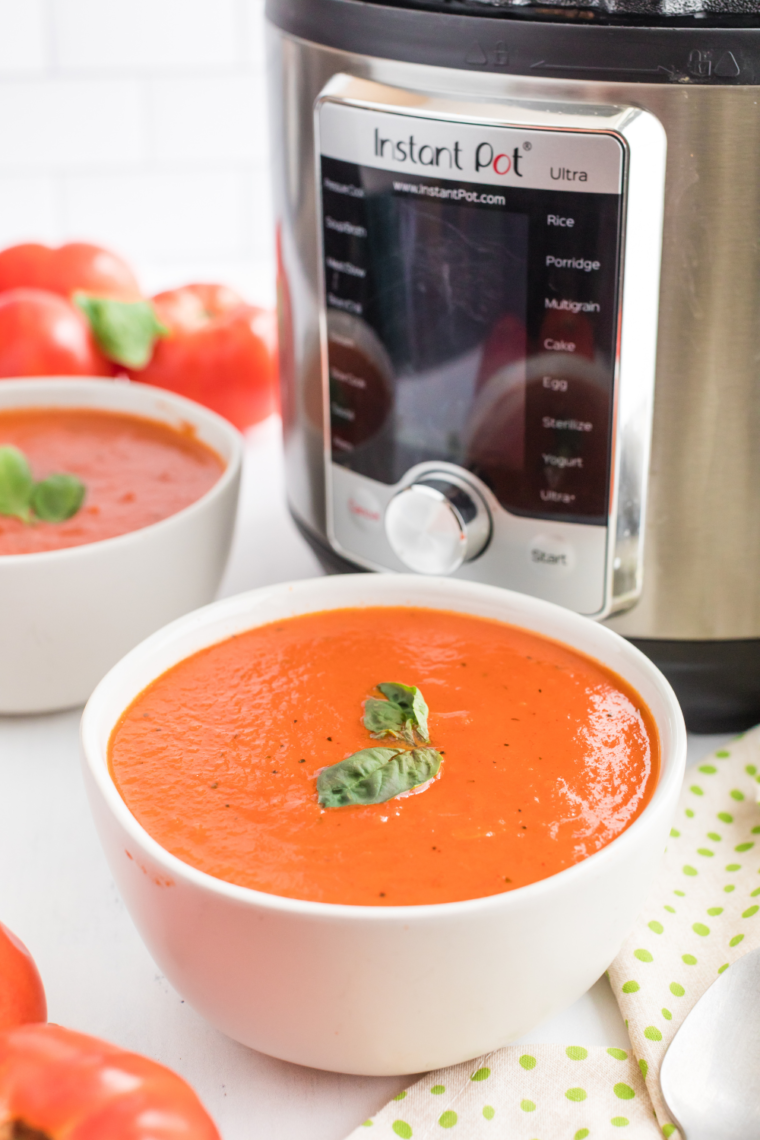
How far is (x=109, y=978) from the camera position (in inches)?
25.4

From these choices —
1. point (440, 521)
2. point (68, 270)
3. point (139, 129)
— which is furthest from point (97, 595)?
point (139, 129)

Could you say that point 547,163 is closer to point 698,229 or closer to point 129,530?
point 698,229

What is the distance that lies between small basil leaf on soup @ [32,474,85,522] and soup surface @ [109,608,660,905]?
0.24 meters

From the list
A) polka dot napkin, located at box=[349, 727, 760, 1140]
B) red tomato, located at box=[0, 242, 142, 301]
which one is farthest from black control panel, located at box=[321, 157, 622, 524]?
red tomato, located at box=[0, 242, 142, 301]

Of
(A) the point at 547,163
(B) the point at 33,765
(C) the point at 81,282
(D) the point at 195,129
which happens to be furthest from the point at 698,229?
(D) the point at 195,129

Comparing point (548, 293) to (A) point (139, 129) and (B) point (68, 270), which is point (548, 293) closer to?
(B) point (68, 270)

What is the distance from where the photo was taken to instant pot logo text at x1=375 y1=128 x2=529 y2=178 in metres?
0.64

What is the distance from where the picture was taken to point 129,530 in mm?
865

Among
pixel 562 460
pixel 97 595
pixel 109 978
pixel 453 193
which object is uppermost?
pixel 453 193

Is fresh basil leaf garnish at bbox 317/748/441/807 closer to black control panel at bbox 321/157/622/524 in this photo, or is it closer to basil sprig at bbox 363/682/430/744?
basil sprig at bbox 363/682/430/744

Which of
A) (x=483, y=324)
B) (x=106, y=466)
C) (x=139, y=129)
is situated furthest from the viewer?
(x=139, y=129)

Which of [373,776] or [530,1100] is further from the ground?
[373,776]

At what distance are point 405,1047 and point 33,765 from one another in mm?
389

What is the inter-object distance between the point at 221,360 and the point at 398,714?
0.65 metres
